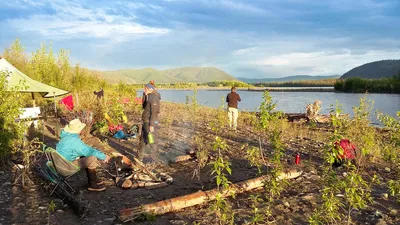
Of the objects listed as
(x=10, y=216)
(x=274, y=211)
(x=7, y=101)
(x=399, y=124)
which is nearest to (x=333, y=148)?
(x=274, y=211)

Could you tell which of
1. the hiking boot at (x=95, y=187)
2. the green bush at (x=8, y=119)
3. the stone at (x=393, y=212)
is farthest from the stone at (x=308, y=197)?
the green bush at (x=8, y=119)

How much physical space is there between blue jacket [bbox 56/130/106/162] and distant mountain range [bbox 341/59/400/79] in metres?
142

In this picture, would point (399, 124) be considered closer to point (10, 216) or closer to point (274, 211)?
point (274, 211)

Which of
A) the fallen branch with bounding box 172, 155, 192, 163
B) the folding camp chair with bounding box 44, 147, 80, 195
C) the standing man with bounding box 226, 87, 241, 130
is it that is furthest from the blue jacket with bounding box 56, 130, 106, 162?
the standing man with bounding box 226, 87, 241, 130

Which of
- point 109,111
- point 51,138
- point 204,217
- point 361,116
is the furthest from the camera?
point 109,111

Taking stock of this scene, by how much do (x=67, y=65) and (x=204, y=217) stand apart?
66.9 feet

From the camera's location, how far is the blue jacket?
230 inches

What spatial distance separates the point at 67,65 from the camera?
22.8 meters

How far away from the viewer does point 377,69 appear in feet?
469

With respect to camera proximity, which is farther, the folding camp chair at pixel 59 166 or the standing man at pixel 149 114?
the standing man at pixel 149 114

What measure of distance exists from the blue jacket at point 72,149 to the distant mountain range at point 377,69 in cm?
14222

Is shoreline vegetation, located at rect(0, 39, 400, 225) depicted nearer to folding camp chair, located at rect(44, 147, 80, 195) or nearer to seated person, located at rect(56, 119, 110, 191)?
folding camp chair, located at rect(44, 147, 80, 195)

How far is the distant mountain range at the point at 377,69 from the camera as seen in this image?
133m

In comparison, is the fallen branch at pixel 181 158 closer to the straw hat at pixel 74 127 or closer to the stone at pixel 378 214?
the straw hat at pixel 74 127
